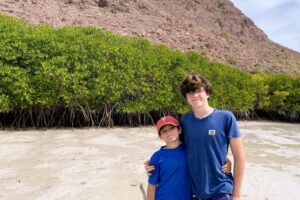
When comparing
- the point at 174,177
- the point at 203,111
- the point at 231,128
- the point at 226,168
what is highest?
the point at 203,111

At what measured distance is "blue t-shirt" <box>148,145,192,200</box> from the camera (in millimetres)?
2498

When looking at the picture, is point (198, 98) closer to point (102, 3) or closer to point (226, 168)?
point (226, 168)

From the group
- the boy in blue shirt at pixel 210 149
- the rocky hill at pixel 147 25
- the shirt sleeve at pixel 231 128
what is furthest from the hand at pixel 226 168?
the rocky hill at pixel 147 25

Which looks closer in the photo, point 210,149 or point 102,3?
point 210,149

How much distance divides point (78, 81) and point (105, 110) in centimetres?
171

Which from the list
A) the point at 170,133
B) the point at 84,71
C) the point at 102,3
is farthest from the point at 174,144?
the point at 102,3

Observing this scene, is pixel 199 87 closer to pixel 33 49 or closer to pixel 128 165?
pixel 128 165

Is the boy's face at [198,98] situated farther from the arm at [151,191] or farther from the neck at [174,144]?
the arm at [151,191]

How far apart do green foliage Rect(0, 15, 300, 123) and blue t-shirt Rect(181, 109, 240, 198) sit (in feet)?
25.2

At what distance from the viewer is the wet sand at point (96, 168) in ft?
16.6

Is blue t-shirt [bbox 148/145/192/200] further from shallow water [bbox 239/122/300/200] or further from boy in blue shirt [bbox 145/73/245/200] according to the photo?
shallow water [bbox 239/122/300/200]

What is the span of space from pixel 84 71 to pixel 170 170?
Result: 10723 mm

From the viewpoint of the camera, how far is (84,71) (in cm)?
1277

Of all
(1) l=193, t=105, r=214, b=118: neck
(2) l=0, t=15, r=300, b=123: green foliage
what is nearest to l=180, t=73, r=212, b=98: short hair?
(1) l=193, t=105, r=214, b=118: neck
